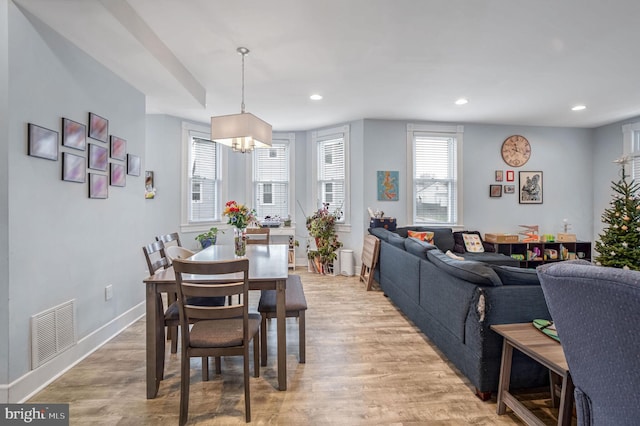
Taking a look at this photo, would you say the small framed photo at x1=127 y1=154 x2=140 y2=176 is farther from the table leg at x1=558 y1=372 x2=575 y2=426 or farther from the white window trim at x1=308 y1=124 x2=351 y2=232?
the table leg at x1=558 y1=372 x2=575 y2=426

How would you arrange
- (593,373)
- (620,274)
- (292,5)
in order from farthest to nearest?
(292,5) → (593,373) → (620,274)

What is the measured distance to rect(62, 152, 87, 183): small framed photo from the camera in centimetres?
236

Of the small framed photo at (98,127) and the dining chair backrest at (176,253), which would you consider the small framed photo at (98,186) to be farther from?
the dining chair backrest at (176,253)

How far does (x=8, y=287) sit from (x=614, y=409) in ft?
9.86

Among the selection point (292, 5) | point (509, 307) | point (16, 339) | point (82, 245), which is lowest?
point (16, 339)

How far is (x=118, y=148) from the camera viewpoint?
3.05 metres

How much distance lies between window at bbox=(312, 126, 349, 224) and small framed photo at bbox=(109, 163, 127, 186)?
3.33 meters

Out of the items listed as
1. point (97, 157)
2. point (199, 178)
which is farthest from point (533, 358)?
point (199, 178)

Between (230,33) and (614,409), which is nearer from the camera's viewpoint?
(614,409)

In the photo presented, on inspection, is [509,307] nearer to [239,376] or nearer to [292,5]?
[239,376]

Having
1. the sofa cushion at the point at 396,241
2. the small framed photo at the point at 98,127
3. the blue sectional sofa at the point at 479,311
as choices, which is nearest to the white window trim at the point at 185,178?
the small framed photo at the point at 98,127

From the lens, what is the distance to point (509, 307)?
1.91 meters

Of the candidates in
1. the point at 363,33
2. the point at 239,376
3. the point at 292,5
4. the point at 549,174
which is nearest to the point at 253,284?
the point at 239,376

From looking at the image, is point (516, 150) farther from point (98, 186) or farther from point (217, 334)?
point (98, 186)
